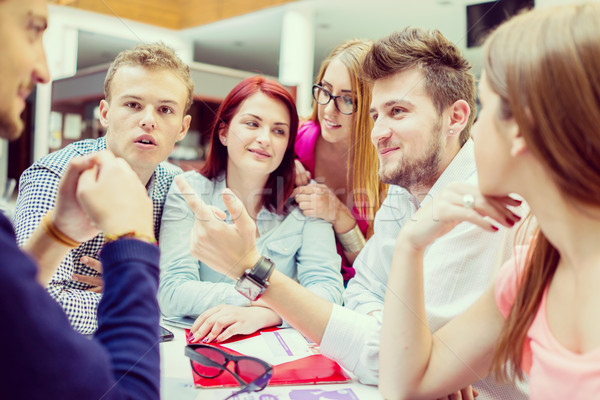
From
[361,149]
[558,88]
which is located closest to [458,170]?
[361,149]

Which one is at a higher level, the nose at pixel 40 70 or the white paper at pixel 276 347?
the nose at pixel 40 70

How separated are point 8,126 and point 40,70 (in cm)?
8

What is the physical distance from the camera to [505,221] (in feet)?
2.57

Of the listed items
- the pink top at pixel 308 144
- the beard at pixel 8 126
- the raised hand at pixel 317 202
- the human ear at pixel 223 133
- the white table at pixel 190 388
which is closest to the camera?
the beard at pixel 8 126

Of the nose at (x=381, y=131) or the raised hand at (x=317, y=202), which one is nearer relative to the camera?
the nose at (x=381, y=131)

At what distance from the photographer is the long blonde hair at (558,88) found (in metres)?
0.60

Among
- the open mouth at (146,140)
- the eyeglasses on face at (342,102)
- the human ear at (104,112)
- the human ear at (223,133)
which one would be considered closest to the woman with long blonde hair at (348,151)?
the eyeglasses on face at (342,102)

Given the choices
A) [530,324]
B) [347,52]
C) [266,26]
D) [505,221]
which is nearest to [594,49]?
[505,221]

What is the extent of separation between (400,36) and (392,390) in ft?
3.27

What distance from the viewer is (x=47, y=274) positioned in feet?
2.56

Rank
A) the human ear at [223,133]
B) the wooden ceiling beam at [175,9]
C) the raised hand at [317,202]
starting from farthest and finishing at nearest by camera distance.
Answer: the wooden ceiling beam at [175,9] → the human ear at [223,133] → the raised hand at [317,202]

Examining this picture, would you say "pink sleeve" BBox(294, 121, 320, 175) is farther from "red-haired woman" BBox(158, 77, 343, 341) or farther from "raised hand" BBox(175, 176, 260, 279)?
"raised hand" BBox(175, 176, 260, 279)

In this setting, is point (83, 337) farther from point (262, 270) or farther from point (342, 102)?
point (342, 102)

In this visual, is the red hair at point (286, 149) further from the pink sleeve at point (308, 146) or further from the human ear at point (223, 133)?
the pink sleeve at point (308, 146)
